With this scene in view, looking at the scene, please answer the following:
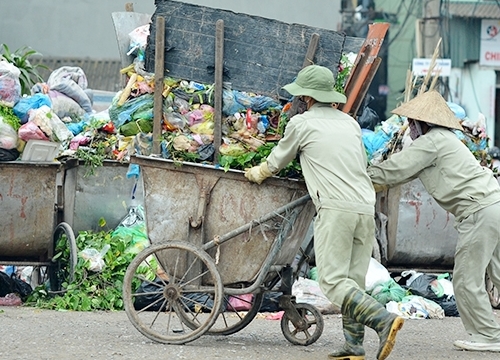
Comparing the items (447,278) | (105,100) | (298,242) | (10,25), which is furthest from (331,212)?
(10,25)

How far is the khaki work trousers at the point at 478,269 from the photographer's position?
6.43 meters

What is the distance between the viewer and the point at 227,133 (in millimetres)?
6398

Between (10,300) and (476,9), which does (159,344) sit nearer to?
(10,300)

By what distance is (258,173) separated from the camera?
604 cm

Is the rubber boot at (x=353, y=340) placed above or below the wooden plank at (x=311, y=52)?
below

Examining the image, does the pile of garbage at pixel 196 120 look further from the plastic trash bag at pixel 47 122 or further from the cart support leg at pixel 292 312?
the plastic trash bag at pixel 47 122

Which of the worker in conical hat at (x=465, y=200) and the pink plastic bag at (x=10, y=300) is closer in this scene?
the worker in conical hat at (x=465, y=200)

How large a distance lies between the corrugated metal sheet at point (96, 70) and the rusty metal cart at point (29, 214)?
857 centimetres

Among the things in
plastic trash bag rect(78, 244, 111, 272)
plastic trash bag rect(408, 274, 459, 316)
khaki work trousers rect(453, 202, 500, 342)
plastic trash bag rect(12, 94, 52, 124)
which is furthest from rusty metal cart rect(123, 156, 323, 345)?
plastic trash bag rect(408, 274, 459, 316)

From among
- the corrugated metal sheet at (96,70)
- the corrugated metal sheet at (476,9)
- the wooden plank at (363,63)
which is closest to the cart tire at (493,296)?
the wooden plank at (363,63)

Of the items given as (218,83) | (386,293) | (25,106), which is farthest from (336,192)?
(25,106)

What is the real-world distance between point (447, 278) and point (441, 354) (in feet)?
9.10

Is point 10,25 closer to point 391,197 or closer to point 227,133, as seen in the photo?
point 391,197

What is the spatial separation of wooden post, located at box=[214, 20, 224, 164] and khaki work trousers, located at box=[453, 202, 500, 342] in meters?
1.68
